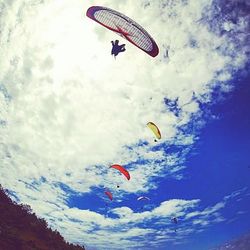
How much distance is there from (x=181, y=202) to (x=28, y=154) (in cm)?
2087

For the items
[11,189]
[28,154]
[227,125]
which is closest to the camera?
[227,125]

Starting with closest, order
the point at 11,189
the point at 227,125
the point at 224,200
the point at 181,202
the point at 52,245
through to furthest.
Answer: the point at 52,245
the point at 227,125
the point at 11,189
the point at 181,202
the point at 224,200

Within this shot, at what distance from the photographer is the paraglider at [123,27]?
541cm

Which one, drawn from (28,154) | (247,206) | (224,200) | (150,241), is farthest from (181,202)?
(28,154)

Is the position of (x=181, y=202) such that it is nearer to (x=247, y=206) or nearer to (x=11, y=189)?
(x=247, y=206)

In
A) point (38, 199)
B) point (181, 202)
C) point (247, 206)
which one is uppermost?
point (247, 206)

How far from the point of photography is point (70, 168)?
25.0 meters

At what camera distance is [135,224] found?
38.7 m

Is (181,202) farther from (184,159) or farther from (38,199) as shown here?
(38,199)

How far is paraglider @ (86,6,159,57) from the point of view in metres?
5.41

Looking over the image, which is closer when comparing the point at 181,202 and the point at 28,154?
the point at 28,154

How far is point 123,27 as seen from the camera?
5617 millimetres

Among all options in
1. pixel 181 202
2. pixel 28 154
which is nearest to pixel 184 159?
pixel 181 202

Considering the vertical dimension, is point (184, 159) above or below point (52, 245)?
above
